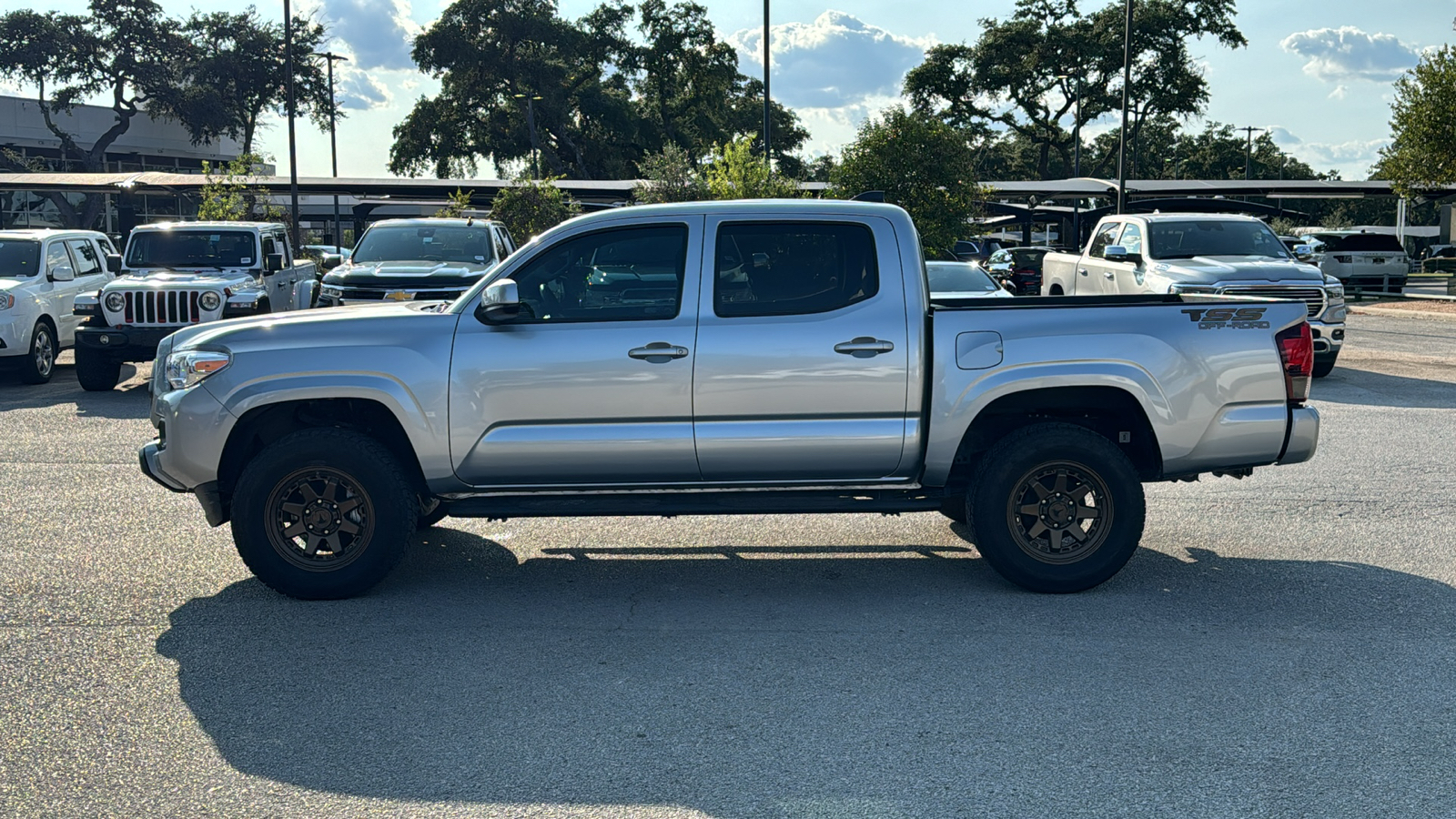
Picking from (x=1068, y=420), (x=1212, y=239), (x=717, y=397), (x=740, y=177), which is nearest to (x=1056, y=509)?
(x=1068, y=420)

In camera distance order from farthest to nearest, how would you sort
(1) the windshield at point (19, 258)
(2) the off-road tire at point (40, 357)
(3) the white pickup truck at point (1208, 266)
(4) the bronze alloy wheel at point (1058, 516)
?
1. (1) the windshield at point (19, 258)
2. (2) the off-road tire at point (40, 357)
3. (3) the white pickup truck at point (1208, 266)
4. (4) the bronze alloy wheel at point (1058, 516)

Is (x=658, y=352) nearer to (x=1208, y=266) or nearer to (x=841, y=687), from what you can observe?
(x=841, y=687)

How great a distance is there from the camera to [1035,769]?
4.19m

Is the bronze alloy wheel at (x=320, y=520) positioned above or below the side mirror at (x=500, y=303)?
below

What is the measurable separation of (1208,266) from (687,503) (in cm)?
1046

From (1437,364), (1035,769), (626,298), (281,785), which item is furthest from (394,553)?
(1437,364)

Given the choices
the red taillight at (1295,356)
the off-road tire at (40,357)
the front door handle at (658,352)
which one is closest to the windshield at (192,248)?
the off-road tire at (40,357)

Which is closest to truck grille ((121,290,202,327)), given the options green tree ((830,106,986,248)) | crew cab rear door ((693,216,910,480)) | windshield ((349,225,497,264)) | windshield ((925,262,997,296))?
windshield ((349,225,497,264))

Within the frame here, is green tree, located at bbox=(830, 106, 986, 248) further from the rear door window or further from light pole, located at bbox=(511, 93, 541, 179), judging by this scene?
light pole, located at bbox=(511, 93, 541, 179)

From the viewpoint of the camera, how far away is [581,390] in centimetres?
614

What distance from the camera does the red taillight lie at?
20.7 ft

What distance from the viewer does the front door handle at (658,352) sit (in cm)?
614

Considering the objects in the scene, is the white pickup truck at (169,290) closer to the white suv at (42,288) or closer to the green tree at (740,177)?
the white suv at (42,288)

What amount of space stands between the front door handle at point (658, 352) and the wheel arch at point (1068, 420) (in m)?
1.49
